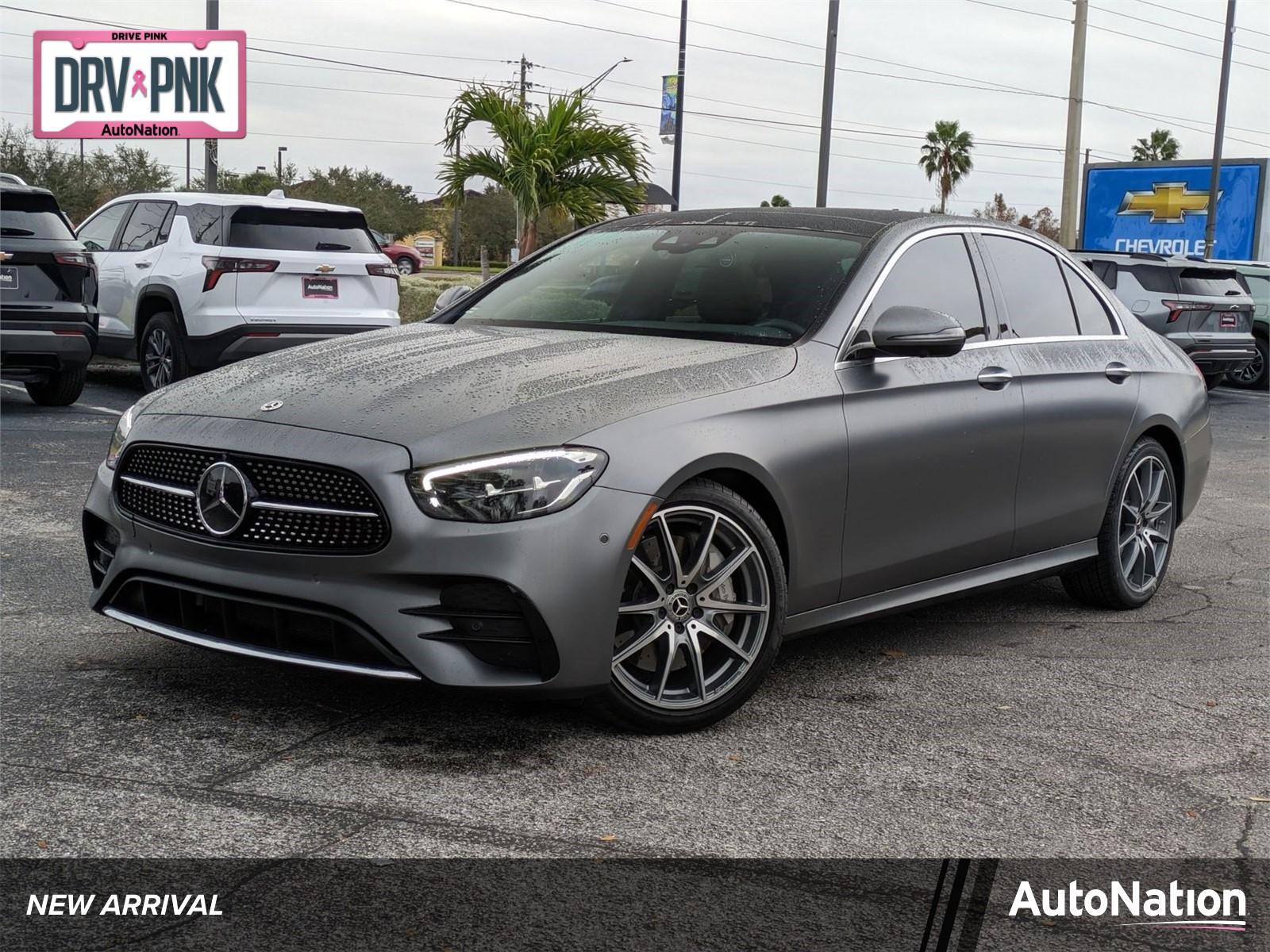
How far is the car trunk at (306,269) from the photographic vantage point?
12773 millimetres

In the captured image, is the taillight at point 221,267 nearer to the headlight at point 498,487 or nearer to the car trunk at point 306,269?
the car trunk at point 306,269

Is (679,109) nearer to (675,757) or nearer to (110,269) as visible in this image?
(110,269)

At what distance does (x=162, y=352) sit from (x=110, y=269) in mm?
1337

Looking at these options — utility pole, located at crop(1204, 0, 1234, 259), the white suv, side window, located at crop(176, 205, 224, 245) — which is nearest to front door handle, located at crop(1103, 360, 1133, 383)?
the white suv

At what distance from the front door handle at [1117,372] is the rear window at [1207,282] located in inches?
497

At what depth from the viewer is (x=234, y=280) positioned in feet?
41.5

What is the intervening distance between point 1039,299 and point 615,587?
2.76m

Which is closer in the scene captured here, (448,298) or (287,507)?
(287,507)

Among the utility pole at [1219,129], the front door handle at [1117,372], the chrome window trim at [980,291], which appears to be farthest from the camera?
the utility pole at [1219,129]

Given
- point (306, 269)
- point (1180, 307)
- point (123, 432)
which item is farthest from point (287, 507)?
point (1180, 307)

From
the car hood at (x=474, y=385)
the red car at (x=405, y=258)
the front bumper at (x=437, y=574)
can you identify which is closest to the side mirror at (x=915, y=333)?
the car hood at (x=474, y=385)

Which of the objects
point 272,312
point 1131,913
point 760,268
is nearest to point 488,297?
point 760,268

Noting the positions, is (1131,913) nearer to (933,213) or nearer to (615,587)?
(615,587)

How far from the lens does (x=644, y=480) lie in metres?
4.09
